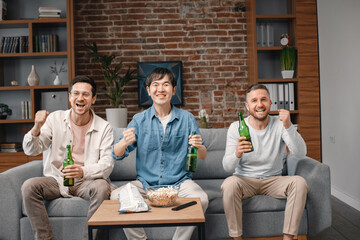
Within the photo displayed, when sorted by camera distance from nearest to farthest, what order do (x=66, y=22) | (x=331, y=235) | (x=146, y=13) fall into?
1. (x=331, y=235)
2. (x=66, y=22)
3. (x=146, y=13)

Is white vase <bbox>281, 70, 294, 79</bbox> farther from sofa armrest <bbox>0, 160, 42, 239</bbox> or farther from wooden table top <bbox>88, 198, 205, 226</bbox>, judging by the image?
sofa armrest <bbox>0, 160, 42, 239</bbox>

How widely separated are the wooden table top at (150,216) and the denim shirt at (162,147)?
559mm

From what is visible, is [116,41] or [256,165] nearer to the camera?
[256,165]

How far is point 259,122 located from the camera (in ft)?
7.66

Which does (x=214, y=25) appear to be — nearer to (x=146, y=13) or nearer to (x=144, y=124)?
(x=146, y=13)

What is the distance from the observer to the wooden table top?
59.0 inches

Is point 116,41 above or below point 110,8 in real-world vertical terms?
below

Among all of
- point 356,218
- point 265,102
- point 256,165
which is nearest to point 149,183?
point 256,165

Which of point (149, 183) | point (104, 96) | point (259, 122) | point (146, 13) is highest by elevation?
point (146, 13)

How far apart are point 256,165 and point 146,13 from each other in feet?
8.91

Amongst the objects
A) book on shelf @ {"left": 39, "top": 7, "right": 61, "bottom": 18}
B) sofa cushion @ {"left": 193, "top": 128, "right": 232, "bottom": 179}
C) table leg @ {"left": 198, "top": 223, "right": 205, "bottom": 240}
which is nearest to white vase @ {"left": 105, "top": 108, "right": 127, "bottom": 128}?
book on shelf @ {"left": 39, "top": 7, "right": 61, "bottom": 18}

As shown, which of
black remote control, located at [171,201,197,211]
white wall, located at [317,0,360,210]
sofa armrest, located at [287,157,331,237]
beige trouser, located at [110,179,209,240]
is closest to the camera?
black remote control, located at [171,201,197,211]

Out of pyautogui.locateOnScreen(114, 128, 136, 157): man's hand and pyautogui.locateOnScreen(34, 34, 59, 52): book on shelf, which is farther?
pyautogui.locateOnScreen(34, 34, 59, 52): book on shelf

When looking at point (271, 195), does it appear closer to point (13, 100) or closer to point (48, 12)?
point (48, 12)
